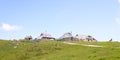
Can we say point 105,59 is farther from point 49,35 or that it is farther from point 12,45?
Result: point 49,35

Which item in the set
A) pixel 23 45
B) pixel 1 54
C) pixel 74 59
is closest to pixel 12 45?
pixel 23 45

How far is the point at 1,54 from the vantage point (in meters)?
73.4

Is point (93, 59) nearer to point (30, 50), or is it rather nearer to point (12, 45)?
point (30, 50)

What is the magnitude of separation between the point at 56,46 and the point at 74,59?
857 inches

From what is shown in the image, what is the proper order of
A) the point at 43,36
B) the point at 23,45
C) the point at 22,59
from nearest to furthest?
the point at 22,59, the point at 23,45, the point at 43,36

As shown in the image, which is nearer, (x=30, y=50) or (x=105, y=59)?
(x=105, y=59)

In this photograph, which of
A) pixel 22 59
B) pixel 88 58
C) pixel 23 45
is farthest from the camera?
pixel 23 45

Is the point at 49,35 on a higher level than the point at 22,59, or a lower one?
higher

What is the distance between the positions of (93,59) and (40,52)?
22.3 metres

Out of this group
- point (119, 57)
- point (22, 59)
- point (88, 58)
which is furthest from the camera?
point (22, 59)

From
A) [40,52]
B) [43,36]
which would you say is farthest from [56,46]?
[43,36]

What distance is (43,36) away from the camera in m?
127

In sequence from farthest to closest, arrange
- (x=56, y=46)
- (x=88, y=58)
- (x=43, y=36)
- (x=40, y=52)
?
(x=43, y=36)
(x=56, y=46)
(x=40, y=52)
(x=88, y=58)

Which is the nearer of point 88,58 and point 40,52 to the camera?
point 88,58
